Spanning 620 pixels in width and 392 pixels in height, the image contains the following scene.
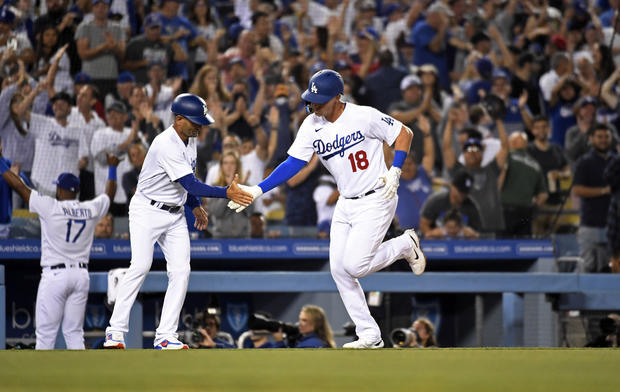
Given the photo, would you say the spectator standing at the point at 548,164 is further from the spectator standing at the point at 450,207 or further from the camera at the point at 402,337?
the camera at the point at 402,337

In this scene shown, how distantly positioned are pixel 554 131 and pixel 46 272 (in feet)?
23.9

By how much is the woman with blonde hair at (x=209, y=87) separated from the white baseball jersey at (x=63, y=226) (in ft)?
10.6

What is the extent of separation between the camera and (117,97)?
11477 mm

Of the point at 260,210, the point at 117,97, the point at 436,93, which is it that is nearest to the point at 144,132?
the point at 117,97

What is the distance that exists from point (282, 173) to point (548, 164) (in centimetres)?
610

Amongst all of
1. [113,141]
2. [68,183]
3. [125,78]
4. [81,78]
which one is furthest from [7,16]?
[68,183]

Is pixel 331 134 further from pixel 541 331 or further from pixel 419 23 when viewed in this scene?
pixel 419 23

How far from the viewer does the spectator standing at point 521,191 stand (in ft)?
37.1

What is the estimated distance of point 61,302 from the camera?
29.1ft

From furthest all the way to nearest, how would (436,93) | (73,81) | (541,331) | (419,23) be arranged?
(419,23), (436,93), (73,81), (541,331)

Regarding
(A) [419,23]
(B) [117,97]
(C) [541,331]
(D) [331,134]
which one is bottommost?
(C) [541,331]

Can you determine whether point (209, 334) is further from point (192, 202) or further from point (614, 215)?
point (614, 215)

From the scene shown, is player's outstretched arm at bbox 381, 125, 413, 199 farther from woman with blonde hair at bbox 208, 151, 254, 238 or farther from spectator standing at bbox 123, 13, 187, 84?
spectator standing at bbox 123, 13, 187, 84

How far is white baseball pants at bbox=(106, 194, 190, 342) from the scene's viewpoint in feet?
23.3
